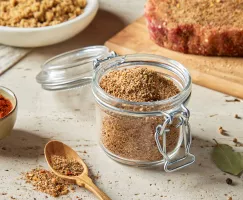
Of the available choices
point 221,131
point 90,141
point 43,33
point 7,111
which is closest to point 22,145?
point 7,111

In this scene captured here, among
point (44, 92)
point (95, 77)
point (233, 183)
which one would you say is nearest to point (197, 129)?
point (233, 183)

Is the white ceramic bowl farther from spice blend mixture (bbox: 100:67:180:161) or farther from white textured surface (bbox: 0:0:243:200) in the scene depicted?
spice blend mixture (bbox: 100:67:180:161)

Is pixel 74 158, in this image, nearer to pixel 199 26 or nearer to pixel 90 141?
pixel 90 141

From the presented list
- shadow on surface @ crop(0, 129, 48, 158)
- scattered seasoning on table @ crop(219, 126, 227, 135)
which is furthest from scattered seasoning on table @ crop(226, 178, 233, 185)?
shadow on surface @ crop(0, 129, 48, 158)

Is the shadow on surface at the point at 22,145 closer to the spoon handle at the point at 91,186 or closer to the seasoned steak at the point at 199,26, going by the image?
the spoon handle at the point at 91,186

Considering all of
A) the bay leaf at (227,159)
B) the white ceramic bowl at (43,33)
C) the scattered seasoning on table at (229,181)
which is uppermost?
the white ceramic bowl at (43,33)

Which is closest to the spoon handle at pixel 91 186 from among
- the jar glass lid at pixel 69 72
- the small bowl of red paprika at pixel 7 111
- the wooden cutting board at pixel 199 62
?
the small bowl of red paprika at pixel 7 111
